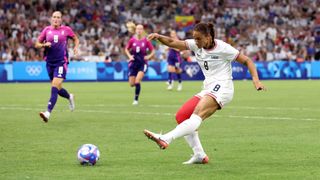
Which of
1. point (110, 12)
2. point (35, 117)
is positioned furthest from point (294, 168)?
point (110, 12)

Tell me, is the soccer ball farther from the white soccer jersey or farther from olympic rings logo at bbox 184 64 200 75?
olympic rings logo at bbox 184 64 200 75

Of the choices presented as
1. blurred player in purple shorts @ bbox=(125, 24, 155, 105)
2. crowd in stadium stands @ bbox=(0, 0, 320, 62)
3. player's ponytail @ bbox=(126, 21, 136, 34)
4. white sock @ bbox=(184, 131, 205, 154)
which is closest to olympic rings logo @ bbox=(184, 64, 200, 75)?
crowd in stadium stands @ bbox=(0, 0, 320, 62)

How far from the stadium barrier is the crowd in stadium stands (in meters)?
0.58

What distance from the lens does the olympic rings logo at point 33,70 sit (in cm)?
4328

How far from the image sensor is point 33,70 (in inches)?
1709

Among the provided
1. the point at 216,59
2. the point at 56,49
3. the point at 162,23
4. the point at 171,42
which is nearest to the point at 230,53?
the point at 216,59

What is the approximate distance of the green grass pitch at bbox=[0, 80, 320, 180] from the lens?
10.2 meters

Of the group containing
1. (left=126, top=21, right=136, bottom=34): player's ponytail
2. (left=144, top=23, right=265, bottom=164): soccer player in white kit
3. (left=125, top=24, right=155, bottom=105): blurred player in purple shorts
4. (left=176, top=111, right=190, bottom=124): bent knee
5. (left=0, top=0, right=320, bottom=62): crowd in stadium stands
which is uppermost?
(left=144, top=23, right=265, bottom=164): soccer player in white kit

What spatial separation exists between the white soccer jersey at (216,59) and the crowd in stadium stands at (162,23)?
32.8m

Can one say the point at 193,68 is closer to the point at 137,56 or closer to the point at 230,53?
the point at 137,56

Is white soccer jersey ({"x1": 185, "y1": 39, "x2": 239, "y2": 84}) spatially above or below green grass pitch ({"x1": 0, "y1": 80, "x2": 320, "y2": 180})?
above

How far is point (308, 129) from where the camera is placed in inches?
625

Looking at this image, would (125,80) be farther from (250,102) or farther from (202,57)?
(202,57)

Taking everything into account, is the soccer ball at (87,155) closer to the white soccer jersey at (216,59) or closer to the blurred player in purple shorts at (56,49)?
the white soccer jersey at (216,59)
